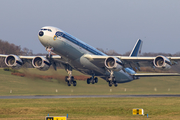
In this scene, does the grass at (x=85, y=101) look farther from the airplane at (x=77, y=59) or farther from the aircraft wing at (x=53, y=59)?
the airplane at (x=77, y=59)

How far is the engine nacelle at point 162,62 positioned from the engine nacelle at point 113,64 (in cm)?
578

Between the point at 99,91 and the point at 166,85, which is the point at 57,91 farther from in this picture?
the point at 166,85

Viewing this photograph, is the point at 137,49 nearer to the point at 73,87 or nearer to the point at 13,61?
the point at 73,87

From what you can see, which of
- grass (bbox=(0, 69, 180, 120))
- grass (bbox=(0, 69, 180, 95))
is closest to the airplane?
grass (bbox=(0, 69, 180, 95))

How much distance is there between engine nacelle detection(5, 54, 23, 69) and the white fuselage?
320 inches

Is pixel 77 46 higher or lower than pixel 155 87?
higher

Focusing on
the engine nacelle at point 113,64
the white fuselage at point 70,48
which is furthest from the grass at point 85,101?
the white fuselage at point 70,48

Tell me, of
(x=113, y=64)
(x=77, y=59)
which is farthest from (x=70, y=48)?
(x=113, y=64)

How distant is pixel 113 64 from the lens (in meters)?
50.5

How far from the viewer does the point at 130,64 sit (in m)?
54.0

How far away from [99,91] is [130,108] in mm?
24045

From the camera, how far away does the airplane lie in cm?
4528

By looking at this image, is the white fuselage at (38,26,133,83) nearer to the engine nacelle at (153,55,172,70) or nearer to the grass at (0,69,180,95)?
the grass at (0,69,180,95)

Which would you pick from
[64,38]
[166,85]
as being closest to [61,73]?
[64,38]
